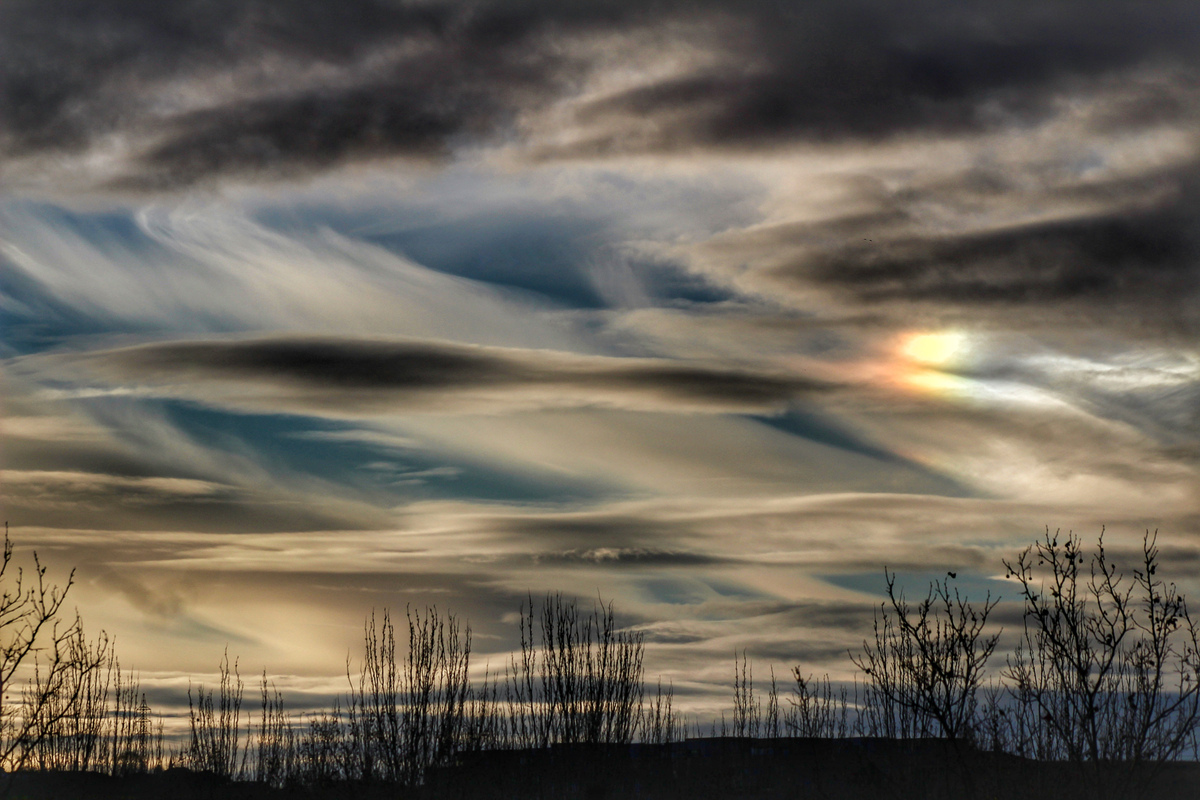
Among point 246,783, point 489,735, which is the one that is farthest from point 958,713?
point 246,783

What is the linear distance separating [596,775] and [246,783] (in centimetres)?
1399

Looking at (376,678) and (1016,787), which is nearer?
(1016,787)

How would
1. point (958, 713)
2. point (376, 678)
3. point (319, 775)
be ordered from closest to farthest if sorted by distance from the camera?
point (958, 713) < point (376, 678) < point (319, 775)

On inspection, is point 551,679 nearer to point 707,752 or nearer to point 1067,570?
point 707,752

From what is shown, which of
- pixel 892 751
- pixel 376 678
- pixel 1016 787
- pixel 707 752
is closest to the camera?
pixel 1016 787

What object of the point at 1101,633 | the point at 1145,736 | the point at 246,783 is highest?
the point at 1101,633

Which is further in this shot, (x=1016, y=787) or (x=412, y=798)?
(x=412, y=798)

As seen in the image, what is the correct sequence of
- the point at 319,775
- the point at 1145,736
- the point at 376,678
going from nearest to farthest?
the point at 1145,736
the point at 376,678
the point at 319,775

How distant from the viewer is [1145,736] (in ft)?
60.0

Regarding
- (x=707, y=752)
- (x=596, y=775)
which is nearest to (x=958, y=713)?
(x=596, y=775)

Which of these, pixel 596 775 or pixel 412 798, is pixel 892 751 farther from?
pixel 412 798

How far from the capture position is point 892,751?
28797 millimetres

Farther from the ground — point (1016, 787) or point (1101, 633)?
point (1101, 633)

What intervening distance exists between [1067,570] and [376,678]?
2038 centimetres
